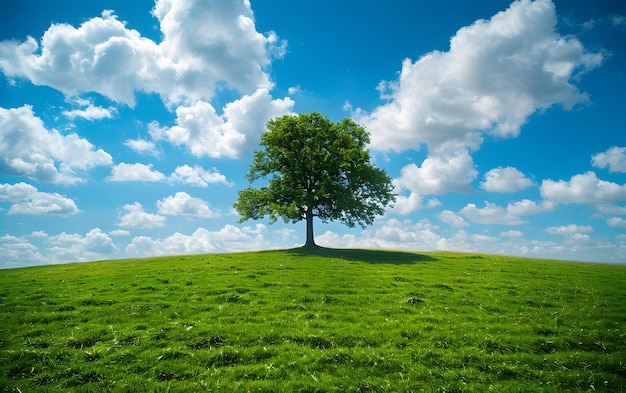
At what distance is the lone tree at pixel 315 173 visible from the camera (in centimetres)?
4703

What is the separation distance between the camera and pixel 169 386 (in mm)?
9000

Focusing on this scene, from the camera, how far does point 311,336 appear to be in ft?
40.4

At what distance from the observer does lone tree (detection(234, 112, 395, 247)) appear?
47.0m

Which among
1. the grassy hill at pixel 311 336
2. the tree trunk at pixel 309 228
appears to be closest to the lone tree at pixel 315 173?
the tree trunk at pixel 309 228

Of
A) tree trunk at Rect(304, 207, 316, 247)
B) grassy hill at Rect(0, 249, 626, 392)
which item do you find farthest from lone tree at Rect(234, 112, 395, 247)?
grassy hill at Rect(0, 249, 626, 392)

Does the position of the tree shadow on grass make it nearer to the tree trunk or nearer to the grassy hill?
the tree trunk

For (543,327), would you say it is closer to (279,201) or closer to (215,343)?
(215,343)

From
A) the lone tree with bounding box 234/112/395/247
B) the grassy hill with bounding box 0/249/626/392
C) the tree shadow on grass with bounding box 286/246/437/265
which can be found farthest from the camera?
the lone tree with bounding box 234/112/395/247

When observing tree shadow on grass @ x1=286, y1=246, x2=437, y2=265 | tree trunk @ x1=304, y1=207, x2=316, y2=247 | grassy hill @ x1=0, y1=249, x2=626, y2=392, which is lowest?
grassy hill @ x1=0, y1=249, x2=626, y2=392

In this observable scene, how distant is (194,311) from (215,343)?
15.8 feet

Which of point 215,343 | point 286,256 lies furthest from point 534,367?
point 286,256

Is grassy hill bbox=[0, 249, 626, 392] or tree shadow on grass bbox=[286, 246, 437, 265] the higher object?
tree shadow on grass bbox=[286, 246, 437, 265]

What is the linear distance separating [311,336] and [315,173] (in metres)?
38.1

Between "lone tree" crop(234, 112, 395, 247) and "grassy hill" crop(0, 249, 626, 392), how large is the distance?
24.6 metres
